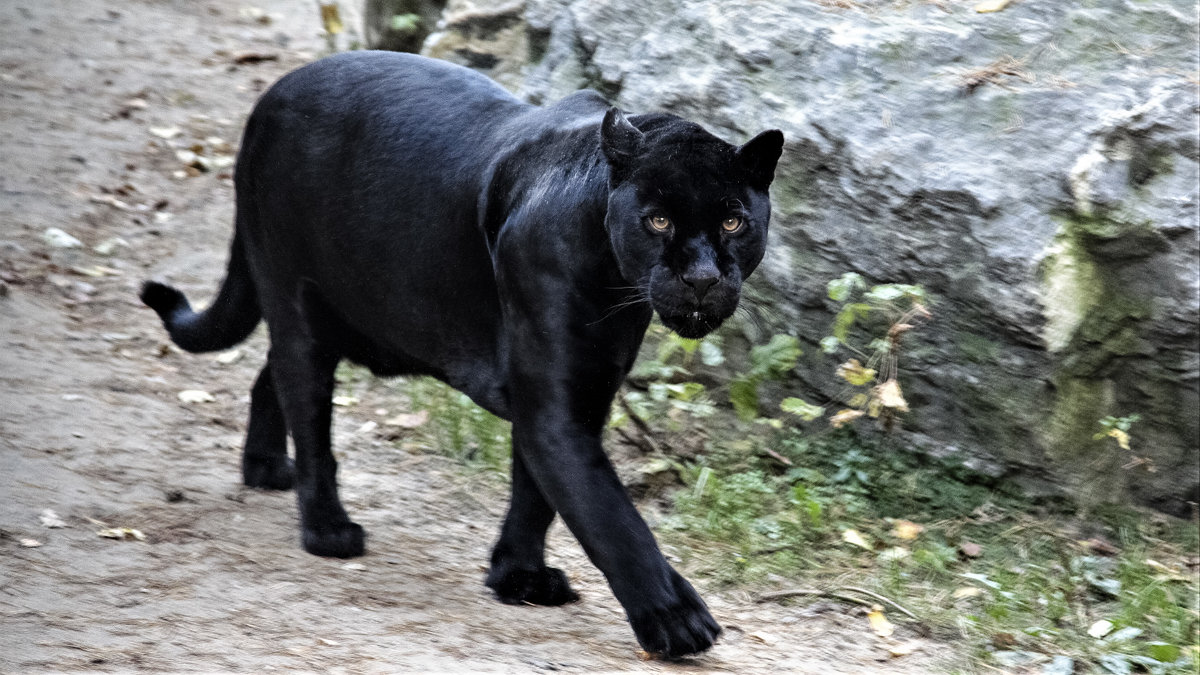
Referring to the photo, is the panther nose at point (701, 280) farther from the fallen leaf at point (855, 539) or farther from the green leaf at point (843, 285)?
the fallen leaf at point (855, 539)

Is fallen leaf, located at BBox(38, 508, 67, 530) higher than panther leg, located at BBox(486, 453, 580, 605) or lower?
lower

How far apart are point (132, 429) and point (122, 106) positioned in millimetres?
4119

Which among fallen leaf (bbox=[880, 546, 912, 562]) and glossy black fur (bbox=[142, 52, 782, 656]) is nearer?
glossy black fur (bbox=[142, 52, 782, 656])

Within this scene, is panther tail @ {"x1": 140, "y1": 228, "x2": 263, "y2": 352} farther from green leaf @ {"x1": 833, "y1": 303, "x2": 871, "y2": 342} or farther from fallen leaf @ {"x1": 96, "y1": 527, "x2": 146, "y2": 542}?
green leaf @ {"x1": 833, "y1": 303, "x2": 871, "y2": 342}

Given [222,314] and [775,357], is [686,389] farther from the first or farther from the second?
[222,314]

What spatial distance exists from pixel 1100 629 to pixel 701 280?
6.43 feet

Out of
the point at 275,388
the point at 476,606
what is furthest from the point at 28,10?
the point at 476,606

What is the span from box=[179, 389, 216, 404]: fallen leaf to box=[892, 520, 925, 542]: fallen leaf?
115 inches

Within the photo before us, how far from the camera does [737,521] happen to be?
4.59 m

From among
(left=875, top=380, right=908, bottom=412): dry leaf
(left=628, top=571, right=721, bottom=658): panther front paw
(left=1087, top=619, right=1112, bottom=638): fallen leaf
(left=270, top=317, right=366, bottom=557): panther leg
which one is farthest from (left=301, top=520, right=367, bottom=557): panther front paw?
(left=1087, top=619, right=1112, bottom=638): fallen leaf

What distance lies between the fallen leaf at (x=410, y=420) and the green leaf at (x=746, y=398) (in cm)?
141

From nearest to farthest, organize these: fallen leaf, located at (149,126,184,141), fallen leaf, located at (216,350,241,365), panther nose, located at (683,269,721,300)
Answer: panther nose, located at (683,269,721,300), fallen leaf, located at (216,350,241,365), fallen leaf, located at (149,126,184,141)

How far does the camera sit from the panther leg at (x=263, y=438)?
4.63 metres

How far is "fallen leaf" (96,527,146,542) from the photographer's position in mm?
3926
